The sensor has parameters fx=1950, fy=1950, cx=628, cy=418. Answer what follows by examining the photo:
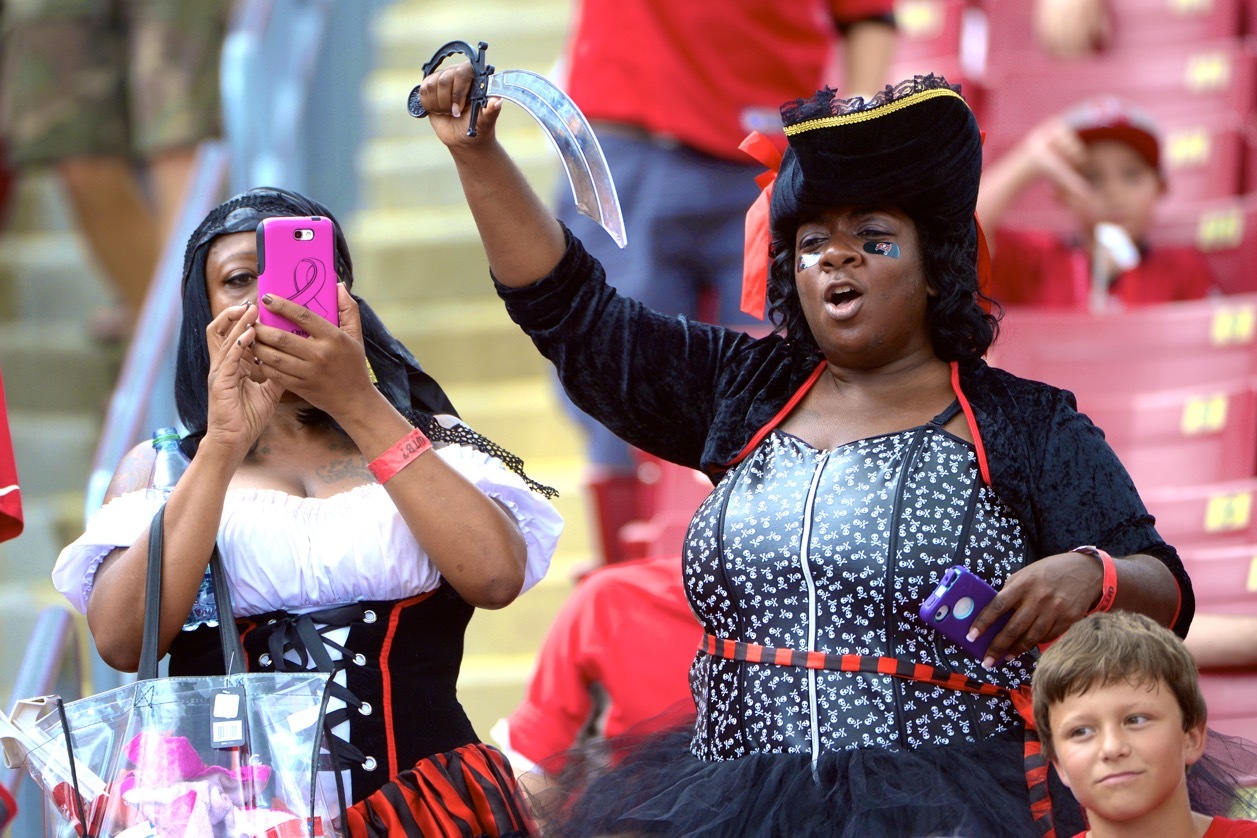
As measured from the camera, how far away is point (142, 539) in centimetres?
283

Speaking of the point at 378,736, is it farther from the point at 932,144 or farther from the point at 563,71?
the point at 563,71

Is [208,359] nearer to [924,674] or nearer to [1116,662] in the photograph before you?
[924,674]

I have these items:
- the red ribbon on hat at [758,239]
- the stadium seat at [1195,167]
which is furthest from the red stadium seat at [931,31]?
the red ribbon on hat at [758,239]

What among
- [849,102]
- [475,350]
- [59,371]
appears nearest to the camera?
[849,102]

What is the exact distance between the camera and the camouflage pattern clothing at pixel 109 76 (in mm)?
6352

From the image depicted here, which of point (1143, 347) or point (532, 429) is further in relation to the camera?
point (532, 429)

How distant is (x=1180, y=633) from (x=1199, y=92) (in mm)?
4132


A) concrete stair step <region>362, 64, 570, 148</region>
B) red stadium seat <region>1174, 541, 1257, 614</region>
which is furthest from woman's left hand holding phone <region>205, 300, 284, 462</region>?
concrete stair step <region>362, 64, 570, 148</region>

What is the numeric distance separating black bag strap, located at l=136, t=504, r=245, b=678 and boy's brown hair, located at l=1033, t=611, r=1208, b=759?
43.9 inches

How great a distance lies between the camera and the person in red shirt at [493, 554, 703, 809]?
3.86 m

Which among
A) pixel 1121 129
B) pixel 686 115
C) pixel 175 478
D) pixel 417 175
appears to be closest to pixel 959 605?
pixel 175 478

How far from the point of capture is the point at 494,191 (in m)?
3.02

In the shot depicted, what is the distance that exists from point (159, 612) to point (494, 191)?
2.67ft

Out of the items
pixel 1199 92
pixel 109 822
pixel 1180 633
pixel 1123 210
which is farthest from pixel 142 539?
pixel 1199 92
